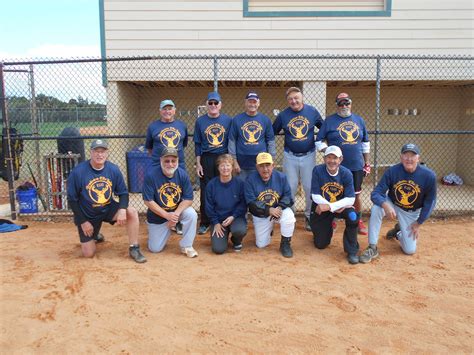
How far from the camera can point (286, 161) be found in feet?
17.1

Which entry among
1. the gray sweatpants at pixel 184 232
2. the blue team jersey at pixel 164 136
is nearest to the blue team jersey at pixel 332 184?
the gray sweatpants at pixel 184 232

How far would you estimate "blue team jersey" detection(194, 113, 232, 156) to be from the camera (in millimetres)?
4988

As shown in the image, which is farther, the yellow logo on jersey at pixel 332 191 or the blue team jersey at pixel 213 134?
the blue team jersey at pixel 213 134

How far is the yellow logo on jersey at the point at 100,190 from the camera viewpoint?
14.3 feet

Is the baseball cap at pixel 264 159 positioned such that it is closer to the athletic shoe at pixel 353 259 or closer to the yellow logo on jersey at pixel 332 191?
the yellow logo on jersey at pixel 332 191

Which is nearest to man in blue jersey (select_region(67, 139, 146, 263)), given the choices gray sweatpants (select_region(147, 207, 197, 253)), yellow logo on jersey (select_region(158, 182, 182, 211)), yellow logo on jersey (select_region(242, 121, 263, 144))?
gray sweatpants (select_region(147, 207, 197, 253))

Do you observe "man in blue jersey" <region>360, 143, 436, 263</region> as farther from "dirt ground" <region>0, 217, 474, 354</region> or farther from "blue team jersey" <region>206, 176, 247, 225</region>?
"blue team jersey" <region>206, 176, 247, 225</region>

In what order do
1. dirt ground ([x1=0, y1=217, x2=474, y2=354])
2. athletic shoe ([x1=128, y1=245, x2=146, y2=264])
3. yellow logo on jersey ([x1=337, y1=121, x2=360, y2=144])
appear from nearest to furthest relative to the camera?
dirt ground ([x1=0, y1=217, x2=474, y2=354])
athletic shoe ([x1=128, y1=245, x2=146, y2=264])
yellow logo on jersey ([x1=337, y1=121, x2=360, y2=144])

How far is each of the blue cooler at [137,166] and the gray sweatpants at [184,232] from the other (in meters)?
3.48

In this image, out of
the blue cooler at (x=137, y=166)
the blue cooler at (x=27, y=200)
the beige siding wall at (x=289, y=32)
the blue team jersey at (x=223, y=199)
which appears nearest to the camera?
the blue team jersey at (x=223, y=199)

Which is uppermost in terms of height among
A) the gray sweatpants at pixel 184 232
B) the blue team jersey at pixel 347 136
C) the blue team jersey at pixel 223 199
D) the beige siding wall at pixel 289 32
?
the beige siding wall at pixel 289 32

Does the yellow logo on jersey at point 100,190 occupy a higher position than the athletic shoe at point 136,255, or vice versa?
the yellow logo on jersey at point 100,190

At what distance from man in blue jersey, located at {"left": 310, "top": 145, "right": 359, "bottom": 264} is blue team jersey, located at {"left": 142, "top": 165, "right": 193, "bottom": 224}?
1.44 meters

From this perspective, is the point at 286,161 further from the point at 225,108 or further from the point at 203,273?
the point at 225,108
